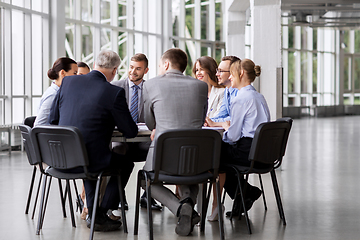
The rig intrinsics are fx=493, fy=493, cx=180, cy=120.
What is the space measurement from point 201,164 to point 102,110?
82 cm

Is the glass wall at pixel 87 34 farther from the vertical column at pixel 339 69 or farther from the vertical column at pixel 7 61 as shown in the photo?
the vertical column at pixel 339 69

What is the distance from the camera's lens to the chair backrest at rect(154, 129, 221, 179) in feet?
10.8

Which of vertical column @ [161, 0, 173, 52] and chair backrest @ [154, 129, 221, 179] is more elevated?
vertical column @ [161, 0, 173, 52]

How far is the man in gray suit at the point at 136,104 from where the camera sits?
4500 millimetres

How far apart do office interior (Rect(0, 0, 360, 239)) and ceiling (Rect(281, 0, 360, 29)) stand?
0.05m

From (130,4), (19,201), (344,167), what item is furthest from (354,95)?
(19,201)

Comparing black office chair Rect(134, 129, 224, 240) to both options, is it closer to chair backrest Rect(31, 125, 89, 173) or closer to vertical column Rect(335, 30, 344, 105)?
chair backrest Rect(31, 125, 89, 173)

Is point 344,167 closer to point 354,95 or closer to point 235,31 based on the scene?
point 235,31

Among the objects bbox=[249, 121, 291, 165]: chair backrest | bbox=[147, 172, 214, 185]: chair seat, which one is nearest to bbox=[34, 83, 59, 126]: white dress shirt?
bbox=[147, 172, 214, 185]: chair seat

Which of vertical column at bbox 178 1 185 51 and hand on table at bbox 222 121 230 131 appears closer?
hand on table at bbox 222 121 230 131

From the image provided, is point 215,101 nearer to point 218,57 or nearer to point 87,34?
point 87,34

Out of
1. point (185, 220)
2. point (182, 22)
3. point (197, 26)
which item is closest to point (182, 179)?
point (185, 220)

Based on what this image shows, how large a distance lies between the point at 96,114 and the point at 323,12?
12931 millimetres

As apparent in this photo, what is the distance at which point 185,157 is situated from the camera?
3.37 metres
